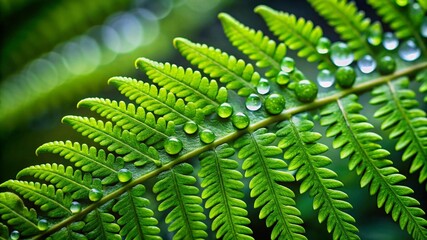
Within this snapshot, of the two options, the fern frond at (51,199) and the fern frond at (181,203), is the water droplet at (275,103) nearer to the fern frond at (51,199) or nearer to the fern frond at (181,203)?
the fern frond at (181,203)

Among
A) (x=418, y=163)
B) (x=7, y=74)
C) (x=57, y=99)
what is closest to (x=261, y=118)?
(x=418, y=163)

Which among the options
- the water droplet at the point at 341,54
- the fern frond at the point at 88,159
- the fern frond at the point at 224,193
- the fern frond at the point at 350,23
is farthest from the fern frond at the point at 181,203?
the fern frond at the point at 350,23

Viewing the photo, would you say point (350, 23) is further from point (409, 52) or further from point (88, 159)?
point (88, 159)

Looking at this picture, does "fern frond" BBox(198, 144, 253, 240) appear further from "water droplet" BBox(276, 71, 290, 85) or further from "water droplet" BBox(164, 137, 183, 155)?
"water droplet" BBox(276, 71, 290, 85)

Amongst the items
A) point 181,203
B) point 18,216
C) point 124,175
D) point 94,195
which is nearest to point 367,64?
point 181,203

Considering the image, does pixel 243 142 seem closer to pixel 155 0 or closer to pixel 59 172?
pixel 59 172
